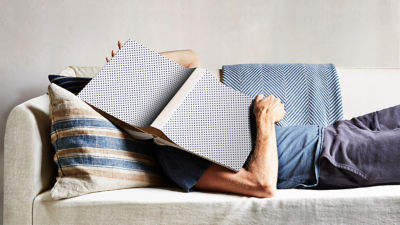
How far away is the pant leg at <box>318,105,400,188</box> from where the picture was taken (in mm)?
1484

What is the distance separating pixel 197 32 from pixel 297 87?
26.3 inches

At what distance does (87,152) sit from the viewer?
1451mm

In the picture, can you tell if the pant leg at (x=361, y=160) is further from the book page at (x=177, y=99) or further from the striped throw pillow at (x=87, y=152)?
the striped throw pillow at (x=87, y=152)

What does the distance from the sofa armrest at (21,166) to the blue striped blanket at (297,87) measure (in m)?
0.83

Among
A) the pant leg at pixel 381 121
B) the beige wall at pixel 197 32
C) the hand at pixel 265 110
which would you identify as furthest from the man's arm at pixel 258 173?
the beige wall at pixel 197 32

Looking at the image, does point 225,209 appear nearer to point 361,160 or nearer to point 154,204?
point 154,204

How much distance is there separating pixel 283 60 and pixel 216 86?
1.06 m

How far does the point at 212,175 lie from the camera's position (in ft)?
4.83

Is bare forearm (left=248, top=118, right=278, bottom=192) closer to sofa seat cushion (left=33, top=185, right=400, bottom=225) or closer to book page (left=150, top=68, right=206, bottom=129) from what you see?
sofa seat cushion (left=33, top=185, right=400, bottom=225)

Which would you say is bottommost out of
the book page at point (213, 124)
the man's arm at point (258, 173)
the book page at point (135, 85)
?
the man's arm at point (258, 173)

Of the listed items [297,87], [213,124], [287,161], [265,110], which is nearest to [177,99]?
[213,124]

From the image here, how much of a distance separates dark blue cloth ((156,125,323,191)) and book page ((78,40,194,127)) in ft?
0.44

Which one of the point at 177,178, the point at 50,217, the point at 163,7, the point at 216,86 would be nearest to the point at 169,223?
the point at 177,178

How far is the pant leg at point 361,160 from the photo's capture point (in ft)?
4.87
